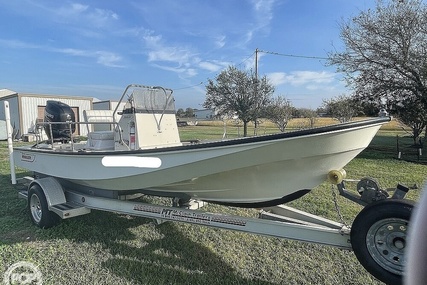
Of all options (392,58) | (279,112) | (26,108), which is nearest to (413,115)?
(392,58)

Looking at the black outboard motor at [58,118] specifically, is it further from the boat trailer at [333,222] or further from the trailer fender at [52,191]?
the boat trailer at [333,222]

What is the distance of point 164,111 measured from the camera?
181 inches

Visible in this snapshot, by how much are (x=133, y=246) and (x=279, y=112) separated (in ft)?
70.5

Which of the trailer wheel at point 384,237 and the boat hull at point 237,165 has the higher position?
the boat hull at point 237,165

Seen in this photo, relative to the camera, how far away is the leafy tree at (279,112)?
75.4 ft

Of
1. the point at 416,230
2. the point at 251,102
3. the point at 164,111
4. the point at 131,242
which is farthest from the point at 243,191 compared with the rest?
the point at 251,102

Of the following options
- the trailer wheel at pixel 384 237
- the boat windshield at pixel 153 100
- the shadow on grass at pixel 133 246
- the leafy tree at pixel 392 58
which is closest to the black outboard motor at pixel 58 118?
the shadow on grass at pixel 133 246

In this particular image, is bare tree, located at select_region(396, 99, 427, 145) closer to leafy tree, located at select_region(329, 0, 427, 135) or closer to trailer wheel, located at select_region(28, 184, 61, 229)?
leafy tree, located at select_region(329, 0, 427, 135)

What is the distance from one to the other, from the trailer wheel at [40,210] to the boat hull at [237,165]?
0.78 metres

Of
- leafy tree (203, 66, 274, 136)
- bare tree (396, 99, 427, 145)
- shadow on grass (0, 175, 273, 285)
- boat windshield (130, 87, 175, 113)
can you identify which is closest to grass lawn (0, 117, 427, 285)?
shadow on grass (0, 175, 273, 285)

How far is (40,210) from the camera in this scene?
432 cm

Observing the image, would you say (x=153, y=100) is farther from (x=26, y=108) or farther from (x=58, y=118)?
(x=26, y=108)

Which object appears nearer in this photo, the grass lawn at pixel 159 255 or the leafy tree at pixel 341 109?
the grass lawn at pixel 159 255

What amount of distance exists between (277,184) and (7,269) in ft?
9.77
